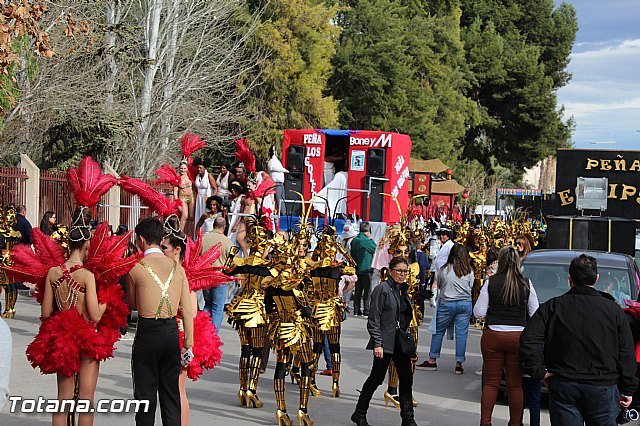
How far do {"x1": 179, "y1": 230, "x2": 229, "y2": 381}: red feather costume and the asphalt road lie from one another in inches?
61.0

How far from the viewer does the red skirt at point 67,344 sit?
686 centimetres

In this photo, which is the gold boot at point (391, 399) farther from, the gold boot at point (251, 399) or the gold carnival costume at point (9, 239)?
the gold carnival costume at point (9, 239)

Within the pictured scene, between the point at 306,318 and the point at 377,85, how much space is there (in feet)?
123

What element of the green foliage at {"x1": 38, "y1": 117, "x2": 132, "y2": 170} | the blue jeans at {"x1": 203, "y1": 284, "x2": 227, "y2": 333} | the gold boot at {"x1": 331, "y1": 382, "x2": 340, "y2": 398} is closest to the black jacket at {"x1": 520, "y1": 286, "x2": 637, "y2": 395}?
the gold boot at {"x1": 331, "y1": 382, "x2": 340, "y2": 398}

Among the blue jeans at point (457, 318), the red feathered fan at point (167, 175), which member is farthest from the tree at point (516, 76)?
the blue jeans at point (457, 318)

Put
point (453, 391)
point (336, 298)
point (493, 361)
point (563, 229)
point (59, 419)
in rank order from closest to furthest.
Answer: point (59, 419)
point (493, 361)
point (336, 298)
point (453, 391)
point (563, 229)

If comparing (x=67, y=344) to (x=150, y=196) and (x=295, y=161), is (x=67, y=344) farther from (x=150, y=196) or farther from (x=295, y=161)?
(x=295, y=161)

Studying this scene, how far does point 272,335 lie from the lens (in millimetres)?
9094

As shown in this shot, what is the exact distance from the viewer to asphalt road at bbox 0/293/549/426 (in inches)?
363

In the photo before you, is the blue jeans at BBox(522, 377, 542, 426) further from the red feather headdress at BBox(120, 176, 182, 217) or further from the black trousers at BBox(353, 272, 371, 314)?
the black trousers at BBox(353, 272, 371, 314)

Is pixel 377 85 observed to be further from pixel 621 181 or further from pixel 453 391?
pixel 453 391

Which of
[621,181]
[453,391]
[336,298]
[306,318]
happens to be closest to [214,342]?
[306,318]

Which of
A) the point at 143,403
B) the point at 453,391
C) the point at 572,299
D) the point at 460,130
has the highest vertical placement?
the point at 460,130

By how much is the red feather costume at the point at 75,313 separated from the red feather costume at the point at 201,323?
63cm
